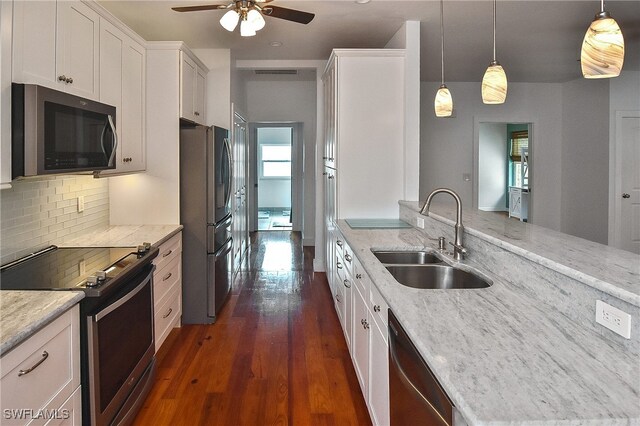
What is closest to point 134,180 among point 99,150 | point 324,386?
point 99,150

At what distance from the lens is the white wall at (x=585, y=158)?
19.9 ft

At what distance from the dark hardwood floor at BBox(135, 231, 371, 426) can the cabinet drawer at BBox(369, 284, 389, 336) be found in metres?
0.72

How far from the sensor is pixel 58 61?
220cm

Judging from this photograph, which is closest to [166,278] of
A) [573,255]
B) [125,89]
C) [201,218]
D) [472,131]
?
[201,218]

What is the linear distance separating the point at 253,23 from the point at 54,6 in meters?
1.01

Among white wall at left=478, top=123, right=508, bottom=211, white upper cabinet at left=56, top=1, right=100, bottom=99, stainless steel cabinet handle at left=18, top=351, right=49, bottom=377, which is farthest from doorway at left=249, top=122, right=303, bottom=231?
stainless steel cabinet handle at left=18, top=351, right=49, bottom=377

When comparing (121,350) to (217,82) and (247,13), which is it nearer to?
(247,13)

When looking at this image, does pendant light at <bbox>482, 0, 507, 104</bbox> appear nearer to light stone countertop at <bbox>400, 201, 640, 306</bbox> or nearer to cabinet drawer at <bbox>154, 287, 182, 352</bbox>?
light stone countertop at <bbox>400, 201, 640, 306</bbox>

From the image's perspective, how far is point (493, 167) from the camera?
10984 mm

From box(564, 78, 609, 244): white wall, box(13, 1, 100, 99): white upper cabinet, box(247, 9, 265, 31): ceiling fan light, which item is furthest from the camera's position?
box(564, 78, 609, 244): white wall

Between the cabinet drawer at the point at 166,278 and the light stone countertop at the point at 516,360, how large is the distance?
1.84 metres

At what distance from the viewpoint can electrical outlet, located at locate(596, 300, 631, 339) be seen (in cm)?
123

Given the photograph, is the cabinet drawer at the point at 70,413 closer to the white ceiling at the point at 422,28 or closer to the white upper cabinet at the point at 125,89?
the white upper cabinet at the point at 125,89

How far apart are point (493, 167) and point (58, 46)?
1043 centimetres
